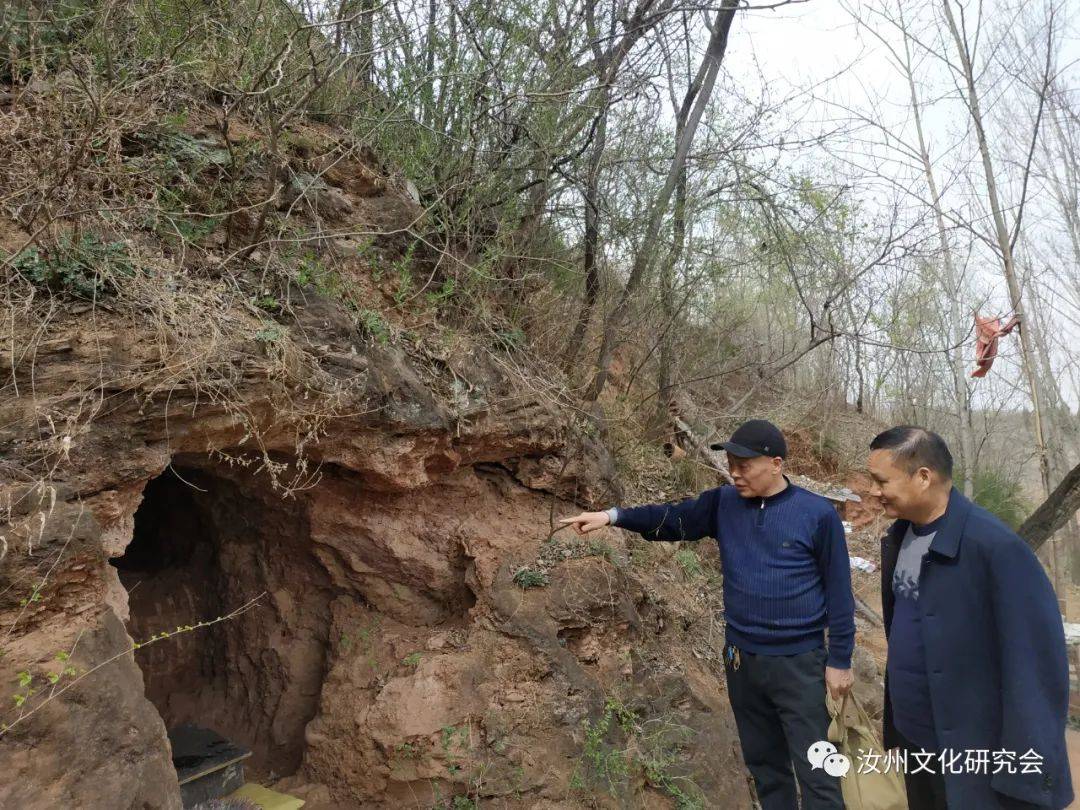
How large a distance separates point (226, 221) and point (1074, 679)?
31.0 ft

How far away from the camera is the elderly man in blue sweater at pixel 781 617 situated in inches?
107

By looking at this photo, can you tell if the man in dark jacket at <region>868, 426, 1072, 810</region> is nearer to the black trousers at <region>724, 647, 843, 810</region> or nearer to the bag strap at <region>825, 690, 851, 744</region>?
the bag strap at <region>825, 690, 851, 744</region>

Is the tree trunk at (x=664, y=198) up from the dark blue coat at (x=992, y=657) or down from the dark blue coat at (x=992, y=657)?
up

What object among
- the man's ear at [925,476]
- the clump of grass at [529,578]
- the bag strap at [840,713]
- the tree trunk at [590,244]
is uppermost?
the tree trunk at [590,244]

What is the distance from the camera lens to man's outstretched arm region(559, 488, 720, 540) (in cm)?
322

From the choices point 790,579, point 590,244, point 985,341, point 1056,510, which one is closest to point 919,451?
point 790,579

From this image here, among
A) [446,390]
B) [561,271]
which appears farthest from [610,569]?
[561,271]

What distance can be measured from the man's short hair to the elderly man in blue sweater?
55 centimetres

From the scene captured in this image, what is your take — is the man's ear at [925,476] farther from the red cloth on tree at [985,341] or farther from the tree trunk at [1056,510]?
the red cloth on tree at [985,341]

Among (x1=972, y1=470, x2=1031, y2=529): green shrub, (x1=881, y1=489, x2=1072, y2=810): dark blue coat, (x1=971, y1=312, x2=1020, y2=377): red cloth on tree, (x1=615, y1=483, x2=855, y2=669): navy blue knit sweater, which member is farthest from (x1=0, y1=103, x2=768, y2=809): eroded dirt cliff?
A: (x1=972, y1=470, x2=1031, y2=529): green shrub

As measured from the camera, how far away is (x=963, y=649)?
218cm

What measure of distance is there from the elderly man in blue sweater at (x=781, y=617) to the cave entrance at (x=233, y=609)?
2447 mm

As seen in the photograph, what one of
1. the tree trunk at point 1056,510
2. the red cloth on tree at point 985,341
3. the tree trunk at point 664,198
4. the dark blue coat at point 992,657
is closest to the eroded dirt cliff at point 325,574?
the tree trunk at point 664,198

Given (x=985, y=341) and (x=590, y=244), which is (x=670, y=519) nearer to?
(x=590, y=244)
